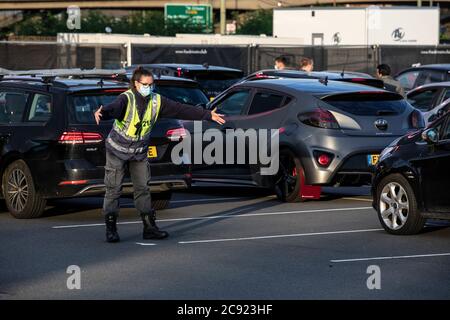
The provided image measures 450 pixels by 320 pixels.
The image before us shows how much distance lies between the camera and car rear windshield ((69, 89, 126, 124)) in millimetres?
12836

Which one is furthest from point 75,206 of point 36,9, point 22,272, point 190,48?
point 36,9

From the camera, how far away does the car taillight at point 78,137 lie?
41.5ft

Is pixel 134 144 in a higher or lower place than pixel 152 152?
higher

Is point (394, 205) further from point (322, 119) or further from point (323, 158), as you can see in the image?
point (322, 119)

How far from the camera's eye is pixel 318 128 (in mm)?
14250

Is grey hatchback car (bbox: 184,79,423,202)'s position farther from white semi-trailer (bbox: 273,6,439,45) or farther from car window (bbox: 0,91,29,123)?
white semi-trailer (bbox: 273,6,439,45)

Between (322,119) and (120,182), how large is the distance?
12.3 feet

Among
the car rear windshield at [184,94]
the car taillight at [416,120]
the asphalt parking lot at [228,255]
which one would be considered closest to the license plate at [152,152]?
the asphalt parking lot at [228,255]

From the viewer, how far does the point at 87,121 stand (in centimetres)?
1284

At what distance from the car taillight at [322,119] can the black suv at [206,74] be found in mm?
8151

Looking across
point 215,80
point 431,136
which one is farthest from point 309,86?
point 215,80

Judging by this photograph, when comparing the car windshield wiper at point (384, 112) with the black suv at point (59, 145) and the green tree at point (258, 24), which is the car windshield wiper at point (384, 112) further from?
the green tree at point (258, 24)

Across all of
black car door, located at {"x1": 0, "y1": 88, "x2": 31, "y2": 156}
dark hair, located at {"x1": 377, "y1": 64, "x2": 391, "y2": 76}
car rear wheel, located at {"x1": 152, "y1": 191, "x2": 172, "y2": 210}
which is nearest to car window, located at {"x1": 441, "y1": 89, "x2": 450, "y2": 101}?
dark hair, located at {"x1": 377, "y1": 64, "x2": 391, "y2": 76}

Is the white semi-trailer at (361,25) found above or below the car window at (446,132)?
above
